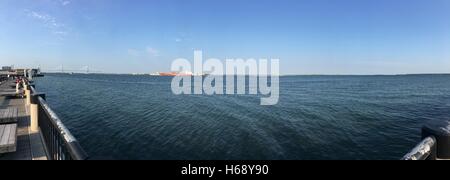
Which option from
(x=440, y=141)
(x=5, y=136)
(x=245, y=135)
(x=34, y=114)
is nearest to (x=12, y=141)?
(x=5, y=136)

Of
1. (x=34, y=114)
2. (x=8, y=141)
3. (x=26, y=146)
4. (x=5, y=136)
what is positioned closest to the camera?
(x=8, y=141)

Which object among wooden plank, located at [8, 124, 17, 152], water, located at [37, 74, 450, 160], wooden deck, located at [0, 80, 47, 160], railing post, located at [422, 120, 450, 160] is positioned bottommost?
water, located at [37, 74, 450, 160]

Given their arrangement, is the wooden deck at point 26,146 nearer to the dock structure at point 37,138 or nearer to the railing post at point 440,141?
the dock structure at point 37,138

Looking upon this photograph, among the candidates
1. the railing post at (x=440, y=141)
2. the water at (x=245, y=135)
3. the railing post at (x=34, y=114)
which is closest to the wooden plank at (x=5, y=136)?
the railing post at (x=34, y=114)

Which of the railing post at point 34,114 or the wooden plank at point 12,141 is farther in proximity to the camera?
the railing post at point 34,114

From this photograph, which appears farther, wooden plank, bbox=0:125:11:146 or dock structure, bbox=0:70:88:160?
wooden plank, bbox=0:125:11:146

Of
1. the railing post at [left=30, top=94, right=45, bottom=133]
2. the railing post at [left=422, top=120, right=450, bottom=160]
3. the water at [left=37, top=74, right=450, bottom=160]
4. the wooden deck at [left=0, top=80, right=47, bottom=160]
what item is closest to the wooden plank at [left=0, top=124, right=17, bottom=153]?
the wooden deck at [left=0, top=80, right=47, bottom=160]

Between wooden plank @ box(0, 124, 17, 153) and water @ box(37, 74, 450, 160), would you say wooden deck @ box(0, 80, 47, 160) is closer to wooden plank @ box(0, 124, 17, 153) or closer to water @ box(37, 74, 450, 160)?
wooden plank @ box(0, 124, 17, 153)

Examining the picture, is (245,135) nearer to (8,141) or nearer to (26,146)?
(26,146)

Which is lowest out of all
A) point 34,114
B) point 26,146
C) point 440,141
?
point 26,146

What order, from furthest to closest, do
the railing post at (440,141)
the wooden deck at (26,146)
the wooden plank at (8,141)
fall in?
the wooden deck at (26,146)
the wooden plank at (8,141)
the railing post at (440,141)
